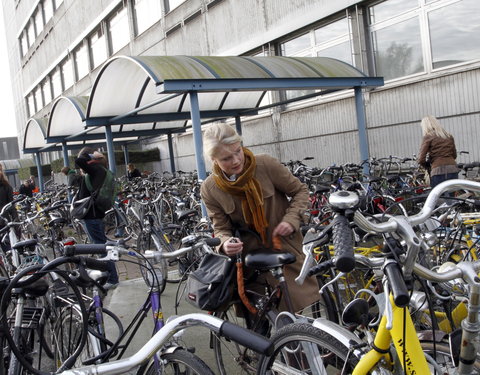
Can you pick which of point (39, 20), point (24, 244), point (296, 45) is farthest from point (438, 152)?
point (39, 20)

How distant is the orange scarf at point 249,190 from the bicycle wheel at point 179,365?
1015mm

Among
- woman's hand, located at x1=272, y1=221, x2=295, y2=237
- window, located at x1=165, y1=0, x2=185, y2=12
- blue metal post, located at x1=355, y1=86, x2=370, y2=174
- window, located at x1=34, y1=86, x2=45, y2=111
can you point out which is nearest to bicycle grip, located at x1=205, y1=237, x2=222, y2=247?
woman's hand, located at x1=272, y1=221, x2=295, y2=237

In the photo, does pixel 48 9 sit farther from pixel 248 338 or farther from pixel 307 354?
pixel 248 338

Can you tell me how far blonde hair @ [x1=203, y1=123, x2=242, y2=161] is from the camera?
2768mm

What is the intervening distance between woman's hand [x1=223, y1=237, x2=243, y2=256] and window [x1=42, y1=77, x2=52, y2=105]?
36146mm

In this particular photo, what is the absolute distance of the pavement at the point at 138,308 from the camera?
3.96 m

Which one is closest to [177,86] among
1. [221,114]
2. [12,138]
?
[221,114]

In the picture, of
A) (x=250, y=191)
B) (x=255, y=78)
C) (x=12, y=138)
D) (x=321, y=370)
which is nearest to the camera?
(x=321, y=370)

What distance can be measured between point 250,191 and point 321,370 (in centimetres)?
109

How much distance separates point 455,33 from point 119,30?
17902 mm

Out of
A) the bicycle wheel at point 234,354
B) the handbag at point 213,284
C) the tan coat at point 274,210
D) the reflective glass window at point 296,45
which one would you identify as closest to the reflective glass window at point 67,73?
the reflective glass window at point 296,45

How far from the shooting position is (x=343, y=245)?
139 cm

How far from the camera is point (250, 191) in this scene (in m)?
2.83

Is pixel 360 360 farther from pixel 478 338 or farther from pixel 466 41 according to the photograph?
pixel 466 41
